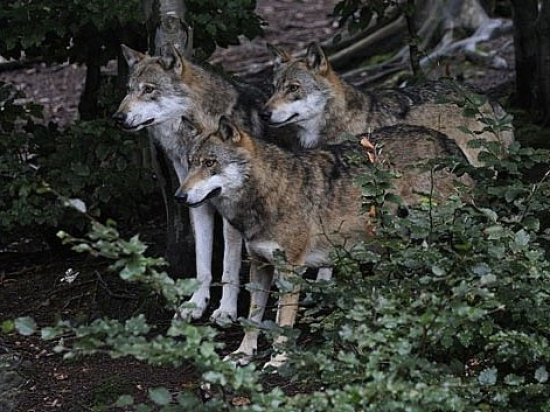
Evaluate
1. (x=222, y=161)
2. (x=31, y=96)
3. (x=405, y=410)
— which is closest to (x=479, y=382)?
(x=405, y=410)

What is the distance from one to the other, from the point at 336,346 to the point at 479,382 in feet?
2.91

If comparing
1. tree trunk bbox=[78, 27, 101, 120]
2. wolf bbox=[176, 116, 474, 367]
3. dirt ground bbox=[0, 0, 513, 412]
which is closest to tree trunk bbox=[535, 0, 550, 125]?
dirt ground bbox=[0, 0, 513, 412]

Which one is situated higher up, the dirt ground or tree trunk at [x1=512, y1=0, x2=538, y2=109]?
tree trunk at [x1=512, y1=0, x2=538, y2=109]

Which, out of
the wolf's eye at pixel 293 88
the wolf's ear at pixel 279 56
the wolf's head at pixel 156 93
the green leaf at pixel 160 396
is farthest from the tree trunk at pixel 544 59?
the green leaf at pixel 160 396

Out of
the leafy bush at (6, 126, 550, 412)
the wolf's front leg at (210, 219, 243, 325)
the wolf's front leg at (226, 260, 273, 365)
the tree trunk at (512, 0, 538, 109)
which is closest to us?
the leafy bush at (6, 126, 550, 412)

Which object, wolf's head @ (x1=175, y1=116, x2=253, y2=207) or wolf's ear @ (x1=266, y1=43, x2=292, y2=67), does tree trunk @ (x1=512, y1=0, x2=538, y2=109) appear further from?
wolf's head @ (x1=175, y1=116, x2=253, y2=207)

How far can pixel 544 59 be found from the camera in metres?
10.2

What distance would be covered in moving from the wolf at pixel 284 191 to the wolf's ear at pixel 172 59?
840 mm

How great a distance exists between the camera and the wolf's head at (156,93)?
787cm

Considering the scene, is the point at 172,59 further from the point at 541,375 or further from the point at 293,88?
the point at 541,375

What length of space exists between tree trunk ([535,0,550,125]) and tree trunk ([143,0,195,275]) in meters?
3.57

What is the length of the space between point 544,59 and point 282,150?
386 centimetres

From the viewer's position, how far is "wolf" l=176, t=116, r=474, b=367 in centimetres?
694

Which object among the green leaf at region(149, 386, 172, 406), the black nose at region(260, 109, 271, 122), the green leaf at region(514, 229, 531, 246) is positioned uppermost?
the black nose at region(260, 109, 271, 122)
